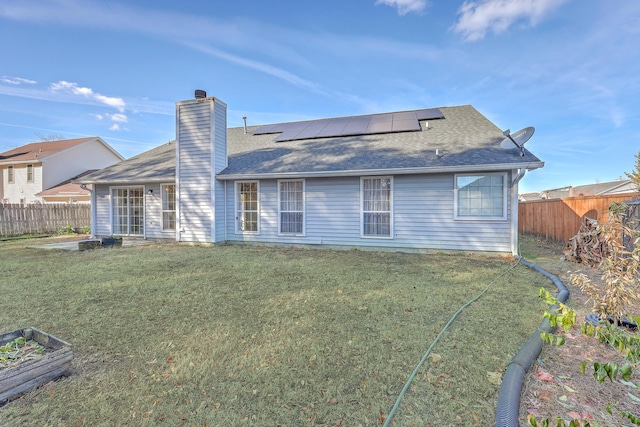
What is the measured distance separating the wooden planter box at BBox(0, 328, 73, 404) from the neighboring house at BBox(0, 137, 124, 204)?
2155 centimetres

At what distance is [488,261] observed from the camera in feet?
23.9

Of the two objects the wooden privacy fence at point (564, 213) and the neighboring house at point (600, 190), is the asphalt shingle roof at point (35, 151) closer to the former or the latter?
the wooden privacy fence at point (564, 213)

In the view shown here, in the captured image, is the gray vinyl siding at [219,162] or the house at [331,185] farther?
the gray vinyl siding at [219,162]

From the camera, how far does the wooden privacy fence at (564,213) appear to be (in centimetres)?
841

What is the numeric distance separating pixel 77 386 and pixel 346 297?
3119mm

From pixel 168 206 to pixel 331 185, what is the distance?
6001 millimetres

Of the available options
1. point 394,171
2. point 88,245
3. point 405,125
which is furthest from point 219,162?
point 405,125

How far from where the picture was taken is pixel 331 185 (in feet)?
29.8

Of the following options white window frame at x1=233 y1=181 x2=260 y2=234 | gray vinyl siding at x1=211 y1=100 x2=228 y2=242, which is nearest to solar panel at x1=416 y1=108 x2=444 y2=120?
white window frame at x1=233 y1=181 x2=260 y2=234

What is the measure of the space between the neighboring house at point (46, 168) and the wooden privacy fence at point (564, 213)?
2536 cm

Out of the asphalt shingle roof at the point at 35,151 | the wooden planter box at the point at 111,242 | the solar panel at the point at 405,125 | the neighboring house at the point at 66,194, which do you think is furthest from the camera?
the asphalt shingle roof at the point at 35,151

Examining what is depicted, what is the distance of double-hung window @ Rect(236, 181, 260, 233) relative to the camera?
389 inches

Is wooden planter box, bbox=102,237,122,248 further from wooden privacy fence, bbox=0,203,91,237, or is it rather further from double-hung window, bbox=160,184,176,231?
wooden privacy fence, bbox=0,203,91,237

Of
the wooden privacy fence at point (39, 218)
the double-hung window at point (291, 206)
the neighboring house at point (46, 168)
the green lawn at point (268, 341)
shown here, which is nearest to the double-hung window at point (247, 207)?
the double-hung window at point (291, 206)
